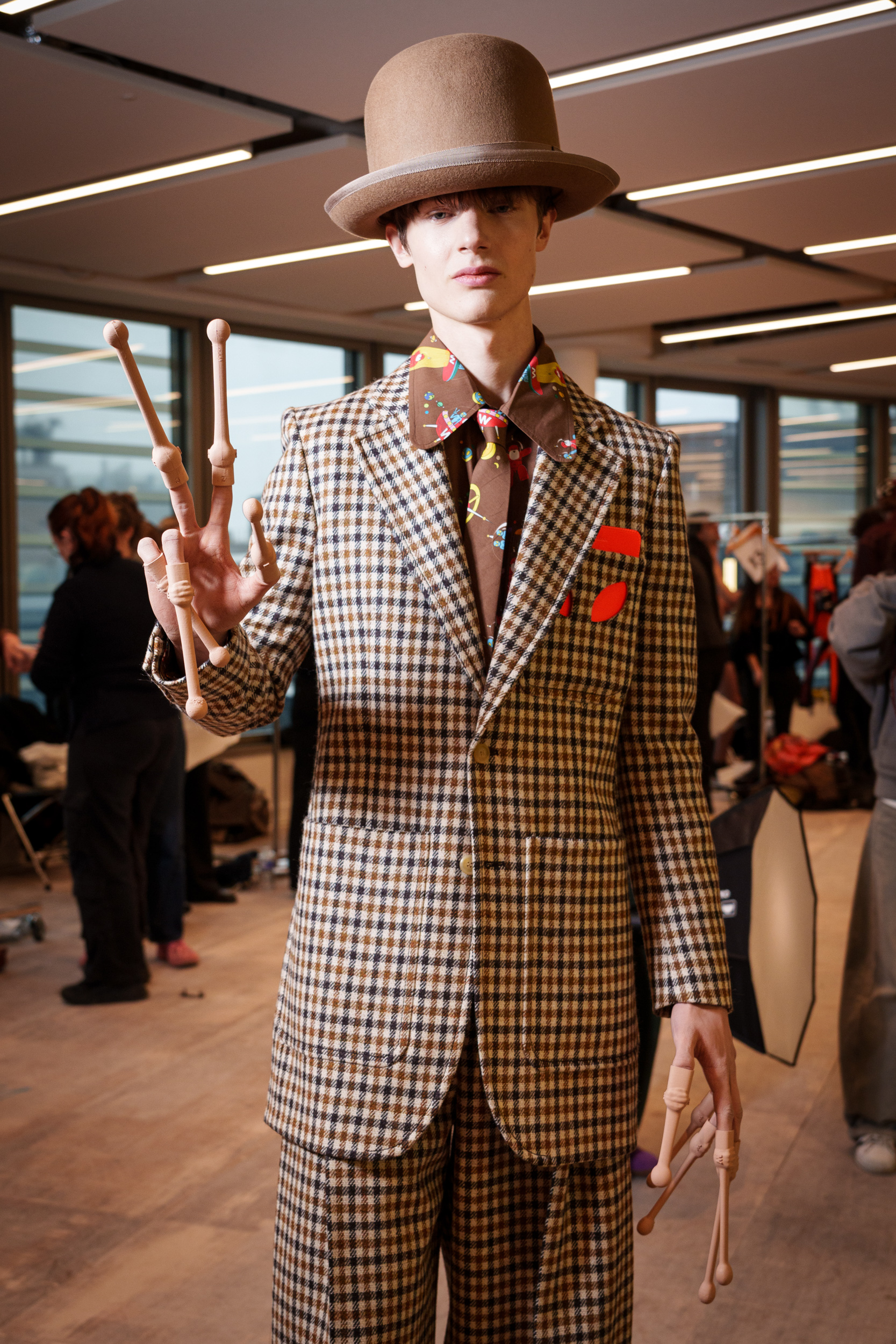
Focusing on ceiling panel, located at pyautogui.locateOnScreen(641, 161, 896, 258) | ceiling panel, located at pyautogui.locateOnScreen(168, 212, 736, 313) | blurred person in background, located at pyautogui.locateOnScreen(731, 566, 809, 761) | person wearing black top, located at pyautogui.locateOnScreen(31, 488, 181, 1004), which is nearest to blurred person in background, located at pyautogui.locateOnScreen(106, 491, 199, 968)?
person wearing black top, located at pyautogui.locateOnScreen(31, 488, 181, 1004)

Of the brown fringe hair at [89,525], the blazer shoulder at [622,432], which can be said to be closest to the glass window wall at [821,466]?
the brown fringe hair at [89,525]

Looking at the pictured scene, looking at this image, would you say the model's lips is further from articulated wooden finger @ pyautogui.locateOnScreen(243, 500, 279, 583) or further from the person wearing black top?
the person wearing black top

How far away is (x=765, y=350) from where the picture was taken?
32.4 feet

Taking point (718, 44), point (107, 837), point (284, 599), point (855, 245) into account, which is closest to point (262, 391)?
point (855, 245)

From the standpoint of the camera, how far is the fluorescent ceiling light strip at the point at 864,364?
34.3ft

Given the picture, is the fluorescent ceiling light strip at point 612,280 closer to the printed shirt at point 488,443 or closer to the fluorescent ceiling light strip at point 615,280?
the fluorescent ceiling light strip at point 615,280

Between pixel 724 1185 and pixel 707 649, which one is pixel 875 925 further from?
pixel 707 649

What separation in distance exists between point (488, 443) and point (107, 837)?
11.1 ft

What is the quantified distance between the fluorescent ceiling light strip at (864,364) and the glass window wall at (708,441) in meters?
1.13

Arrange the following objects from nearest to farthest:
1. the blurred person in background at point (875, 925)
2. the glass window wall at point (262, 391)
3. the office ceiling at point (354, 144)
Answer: the blurred person in background at point (875, 925) → the office ceiling at point (354, 144) → the glass window wall at point (262, 391)

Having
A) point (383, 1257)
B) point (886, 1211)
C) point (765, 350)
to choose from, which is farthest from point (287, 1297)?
point (765, 350)

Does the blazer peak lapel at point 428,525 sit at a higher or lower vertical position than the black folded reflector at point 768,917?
higher

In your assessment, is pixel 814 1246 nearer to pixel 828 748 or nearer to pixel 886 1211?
pixel 886 1211

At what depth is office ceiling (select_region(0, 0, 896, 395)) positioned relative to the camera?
12.5ft
